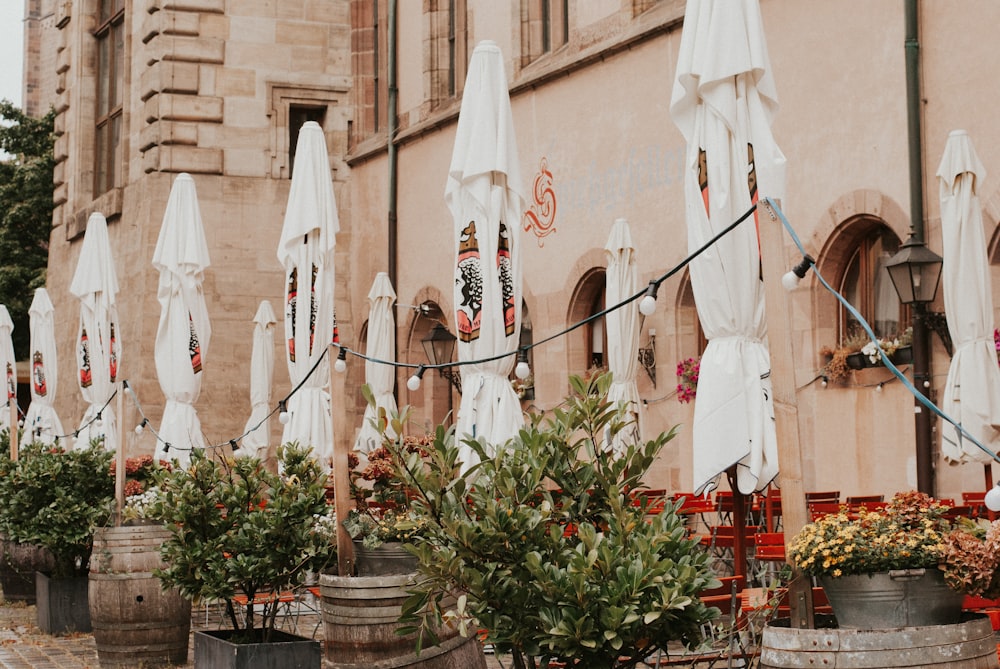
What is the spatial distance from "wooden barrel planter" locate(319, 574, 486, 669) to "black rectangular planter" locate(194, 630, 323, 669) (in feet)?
2.46

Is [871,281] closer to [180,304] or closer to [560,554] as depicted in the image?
[180,304]

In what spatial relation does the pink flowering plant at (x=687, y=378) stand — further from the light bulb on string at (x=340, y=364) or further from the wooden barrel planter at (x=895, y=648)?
the wooden barrel planter at (x=895, y=648)

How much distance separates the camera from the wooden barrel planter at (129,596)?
868 centimetres

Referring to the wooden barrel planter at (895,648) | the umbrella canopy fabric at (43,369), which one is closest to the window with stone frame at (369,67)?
the umbrella canopy fabric at (43,369)

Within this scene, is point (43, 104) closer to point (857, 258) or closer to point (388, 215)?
point (388, 215)

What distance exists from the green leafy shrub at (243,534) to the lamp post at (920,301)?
20.6ft

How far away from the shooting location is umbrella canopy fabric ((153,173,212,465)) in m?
15.7

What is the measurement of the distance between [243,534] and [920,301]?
6978 mm

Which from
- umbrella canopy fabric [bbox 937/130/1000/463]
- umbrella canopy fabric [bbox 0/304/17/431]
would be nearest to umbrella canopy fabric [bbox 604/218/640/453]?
umbrella canopy fabric [bbox 937/130/1000/463]

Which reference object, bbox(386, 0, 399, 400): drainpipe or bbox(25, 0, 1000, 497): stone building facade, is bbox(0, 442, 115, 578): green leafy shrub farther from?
bbox(386, 0, 399, 400): drainpipe

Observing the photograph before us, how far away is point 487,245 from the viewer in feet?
31.8

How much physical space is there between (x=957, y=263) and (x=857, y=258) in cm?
363

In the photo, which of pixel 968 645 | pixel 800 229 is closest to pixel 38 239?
pixel 800 229

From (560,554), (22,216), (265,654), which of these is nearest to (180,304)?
(265,654)
